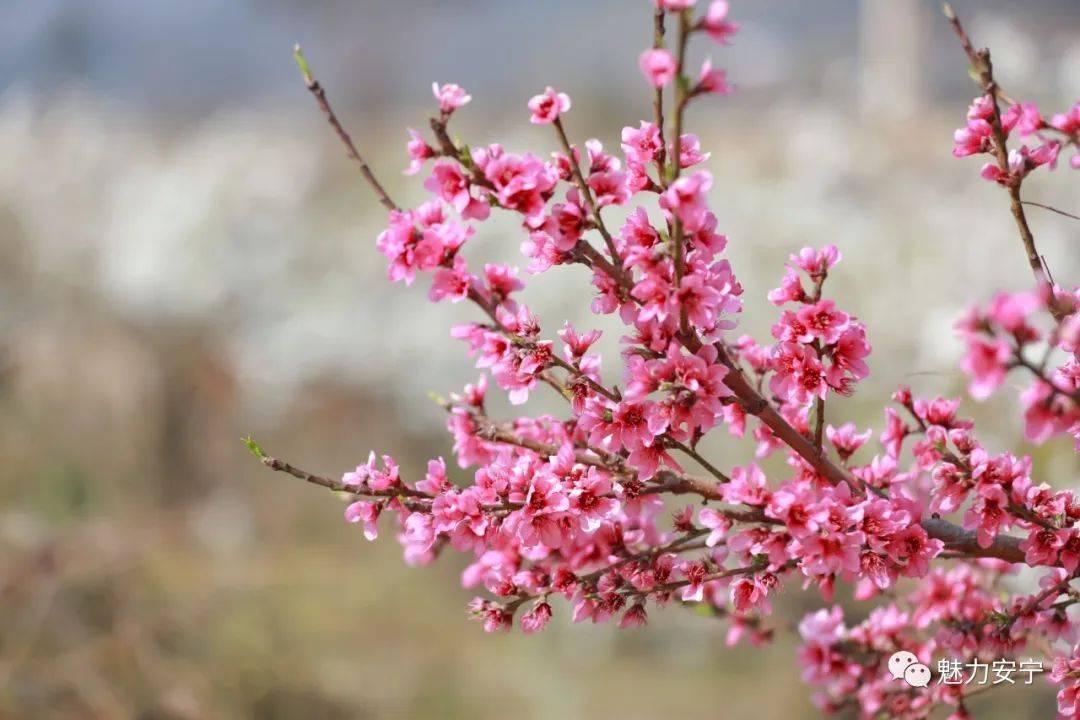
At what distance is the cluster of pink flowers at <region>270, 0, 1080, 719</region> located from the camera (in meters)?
0.72

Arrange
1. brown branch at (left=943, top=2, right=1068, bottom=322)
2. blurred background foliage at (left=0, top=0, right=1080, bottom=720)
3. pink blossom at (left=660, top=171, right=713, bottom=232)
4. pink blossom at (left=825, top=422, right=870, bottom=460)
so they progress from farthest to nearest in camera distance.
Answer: blurred background foliage at (left=0, top=0, right=1080, bottom=720), pink blossom at (left=825, top=422, right=870, bottom=460), brown branch at (left=943, top=2, right=1068, bottom=322), pink blossom at (left=660, top=171, right=713, bottom=232)

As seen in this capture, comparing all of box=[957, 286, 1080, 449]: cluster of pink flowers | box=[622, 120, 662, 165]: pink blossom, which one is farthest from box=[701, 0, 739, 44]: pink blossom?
box=[957, 286, 1080, 449]: cluster of pink flowers

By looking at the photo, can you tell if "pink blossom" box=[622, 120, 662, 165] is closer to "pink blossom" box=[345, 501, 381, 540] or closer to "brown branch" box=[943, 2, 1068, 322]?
"brown branch" box=[943, 2, 1068, 322]

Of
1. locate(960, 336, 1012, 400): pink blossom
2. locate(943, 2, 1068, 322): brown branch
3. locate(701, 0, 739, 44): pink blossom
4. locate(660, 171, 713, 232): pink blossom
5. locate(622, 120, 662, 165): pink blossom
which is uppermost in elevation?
locate(943, 2, 1068, 322): brown branch

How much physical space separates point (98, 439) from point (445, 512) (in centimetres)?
365

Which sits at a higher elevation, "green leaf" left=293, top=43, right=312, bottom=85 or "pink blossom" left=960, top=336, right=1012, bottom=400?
"green leaf" left=293, top=43, right=312, bottom=85

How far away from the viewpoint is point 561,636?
10.5 ft

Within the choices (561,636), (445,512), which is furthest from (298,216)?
(445,512)

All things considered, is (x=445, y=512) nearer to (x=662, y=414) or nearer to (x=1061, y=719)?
(x=662, y=414)

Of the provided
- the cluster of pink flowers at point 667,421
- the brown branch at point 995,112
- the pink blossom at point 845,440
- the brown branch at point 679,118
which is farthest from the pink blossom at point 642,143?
the pink blossom at point 845,440

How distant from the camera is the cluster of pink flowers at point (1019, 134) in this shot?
0.79 meters

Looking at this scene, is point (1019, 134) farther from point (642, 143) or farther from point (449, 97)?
point (449, 97)

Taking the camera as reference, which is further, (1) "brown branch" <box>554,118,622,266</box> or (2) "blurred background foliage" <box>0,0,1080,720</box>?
(2) "blurred background foliage" <box>0,0,1080,720</box>

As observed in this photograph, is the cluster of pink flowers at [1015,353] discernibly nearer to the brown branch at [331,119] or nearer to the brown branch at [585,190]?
the brown branch at [585,190]
